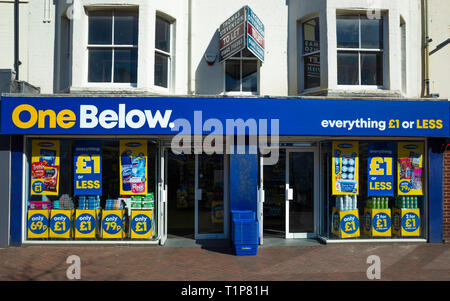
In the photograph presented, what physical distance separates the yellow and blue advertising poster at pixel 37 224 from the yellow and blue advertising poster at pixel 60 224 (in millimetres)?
162

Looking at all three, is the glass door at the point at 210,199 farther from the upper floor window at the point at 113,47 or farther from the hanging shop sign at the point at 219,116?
the upper floor window at the point at 113,47

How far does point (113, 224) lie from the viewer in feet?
27.4

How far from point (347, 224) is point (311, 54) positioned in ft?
14.4

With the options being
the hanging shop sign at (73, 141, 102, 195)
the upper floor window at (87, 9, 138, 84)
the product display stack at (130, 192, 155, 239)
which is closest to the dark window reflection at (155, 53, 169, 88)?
the upper floor window at (87, 9, 138, 84)

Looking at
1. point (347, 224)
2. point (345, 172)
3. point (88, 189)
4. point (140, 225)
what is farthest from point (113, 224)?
point (345, 172)

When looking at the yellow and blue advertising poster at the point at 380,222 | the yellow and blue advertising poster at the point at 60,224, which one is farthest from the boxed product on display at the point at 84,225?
the yellow and blue advertising poster at the point at 380,222

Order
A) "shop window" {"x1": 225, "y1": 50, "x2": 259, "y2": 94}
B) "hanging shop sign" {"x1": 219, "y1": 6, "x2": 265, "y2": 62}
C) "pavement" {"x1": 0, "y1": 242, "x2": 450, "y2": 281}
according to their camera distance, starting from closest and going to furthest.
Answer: "pavement" {"x1": 0, "y1": 242, "x2": 450, "y2": 281}, "hanging shop sign" {"x1": 219, "y1": 6, "x2": 265, "y2": 62}, "shop window" {"x1": 225, "y1": 50, "x2": 259, "y2": 94}

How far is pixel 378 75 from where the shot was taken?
8859 mm

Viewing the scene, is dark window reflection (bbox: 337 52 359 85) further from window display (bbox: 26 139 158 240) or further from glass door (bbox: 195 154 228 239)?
window display (bbox: 26 139 158 240)

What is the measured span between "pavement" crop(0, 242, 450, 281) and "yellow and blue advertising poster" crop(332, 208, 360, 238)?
28cm

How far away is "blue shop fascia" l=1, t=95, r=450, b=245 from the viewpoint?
7918mm

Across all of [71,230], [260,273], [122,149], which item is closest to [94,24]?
[122,149]

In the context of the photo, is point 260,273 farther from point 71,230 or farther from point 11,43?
point 11,43

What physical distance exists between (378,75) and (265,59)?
114 inches
